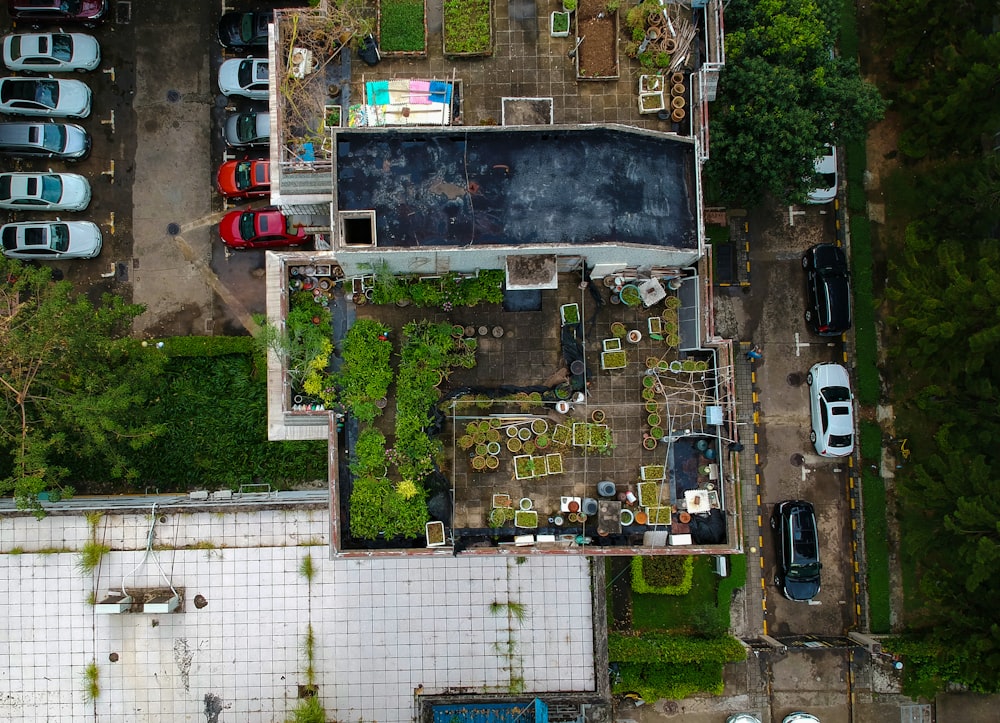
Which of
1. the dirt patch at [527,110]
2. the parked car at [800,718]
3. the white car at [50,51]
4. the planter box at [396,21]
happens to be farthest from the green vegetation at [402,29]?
the parked car at [800,718]

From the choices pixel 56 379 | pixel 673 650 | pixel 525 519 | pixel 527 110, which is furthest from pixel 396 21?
pixel 673 650

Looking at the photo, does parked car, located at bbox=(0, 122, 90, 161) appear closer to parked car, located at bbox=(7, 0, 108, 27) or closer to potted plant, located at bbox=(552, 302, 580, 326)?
parked car, located at bbox=(7, 0, 108, 27)

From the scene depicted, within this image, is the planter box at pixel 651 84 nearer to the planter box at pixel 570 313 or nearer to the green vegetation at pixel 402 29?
the green vegetation at pixel 402 29

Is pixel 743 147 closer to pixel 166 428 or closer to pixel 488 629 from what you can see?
pixel 488 629

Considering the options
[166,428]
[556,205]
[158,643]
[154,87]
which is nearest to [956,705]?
[556,205]

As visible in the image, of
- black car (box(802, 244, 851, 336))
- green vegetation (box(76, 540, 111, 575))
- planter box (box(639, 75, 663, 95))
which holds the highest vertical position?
planter box (box(639, 75, 663, 95))

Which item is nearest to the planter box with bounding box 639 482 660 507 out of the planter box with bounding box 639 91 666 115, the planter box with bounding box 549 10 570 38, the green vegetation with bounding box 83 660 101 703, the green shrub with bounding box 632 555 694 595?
the green shrub with bounding box 632 555 694 595
